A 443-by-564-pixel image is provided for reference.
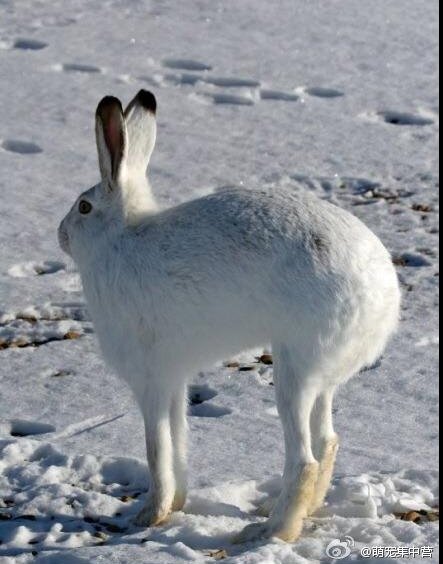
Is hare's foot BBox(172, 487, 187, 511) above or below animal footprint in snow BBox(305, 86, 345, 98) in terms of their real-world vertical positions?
below

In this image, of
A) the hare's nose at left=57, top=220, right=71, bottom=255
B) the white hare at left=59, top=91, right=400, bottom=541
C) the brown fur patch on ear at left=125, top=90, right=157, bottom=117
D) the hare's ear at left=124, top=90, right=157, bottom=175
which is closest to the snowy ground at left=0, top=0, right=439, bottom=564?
the white hare at left=59, top=91, right=400, bottom=541

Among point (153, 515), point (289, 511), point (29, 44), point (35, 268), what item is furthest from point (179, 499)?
point (29, 44)

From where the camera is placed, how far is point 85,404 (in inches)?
226

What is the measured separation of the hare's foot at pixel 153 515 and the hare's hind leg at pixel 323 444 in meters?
0.53

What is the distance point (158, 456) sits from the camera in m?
4.74

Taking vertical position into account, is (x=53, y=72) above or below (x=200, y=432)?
above

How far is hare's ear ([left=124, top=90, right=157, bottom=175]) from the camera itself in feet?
16.7

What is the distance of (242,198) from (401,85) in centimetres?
590

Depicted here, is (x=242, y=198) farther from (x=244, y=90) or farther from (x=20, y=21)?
(x=20, y=21)

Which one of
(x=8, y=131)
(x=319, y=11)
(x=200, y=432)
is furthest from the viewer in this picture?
(x=319, y=11)

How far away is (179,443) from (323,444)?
0.54m

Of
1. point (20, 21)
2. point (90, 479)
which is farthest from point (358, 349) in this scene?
point (20, 21)

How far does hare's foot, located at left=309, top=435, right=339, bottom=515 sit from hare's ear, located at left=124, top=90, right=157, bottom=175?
1.29 m

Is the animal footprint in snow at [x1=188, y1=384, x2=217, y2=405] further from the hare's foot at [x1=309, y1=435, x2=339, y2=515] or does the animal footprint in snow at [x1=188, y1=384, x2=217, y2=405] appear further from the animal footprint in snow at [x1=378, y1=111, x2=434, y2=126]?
the animal footprint in snow at [x1=378, y1=111, x2=434, y2=126]
